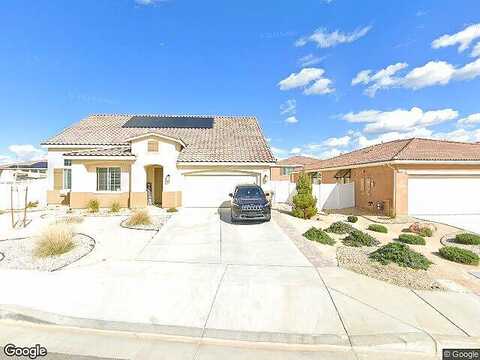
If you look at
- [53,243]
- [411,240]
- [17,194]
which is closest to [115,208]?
[53,243]

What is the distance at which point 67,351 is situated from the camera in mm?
4418

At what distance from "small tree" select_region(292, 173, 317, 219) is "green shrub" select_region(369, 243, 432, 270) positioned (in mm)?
6576

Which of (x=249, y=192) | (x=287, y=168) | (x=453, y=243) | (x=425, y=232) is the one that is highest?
(x=287, y=168)

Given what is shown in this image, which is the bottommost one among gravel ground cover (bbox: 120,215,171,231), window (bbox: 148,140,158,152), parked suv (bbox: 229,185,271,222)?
gravel ground cover (bbox: 120,215,171,231)

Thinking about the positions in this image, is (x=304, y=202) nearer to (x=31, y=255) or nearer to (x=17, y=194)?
(x=31, y=255)

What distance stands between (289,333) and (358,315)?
157 cm

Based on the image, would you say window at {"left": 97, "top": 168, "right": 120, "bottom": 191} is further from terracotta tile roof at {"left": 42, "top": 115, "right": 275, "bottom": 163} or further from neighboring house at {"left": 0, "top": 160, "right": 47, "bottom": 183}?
neighboring house at {"left": 0, "top": 160, "right": 47, "bottom": 183}

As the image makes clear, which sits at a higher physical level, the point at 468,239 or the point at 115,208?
the point at 115,208

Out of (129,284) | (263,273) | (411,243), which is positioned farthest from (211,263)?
(411,243)

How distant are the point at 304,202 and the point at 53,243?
1185cm

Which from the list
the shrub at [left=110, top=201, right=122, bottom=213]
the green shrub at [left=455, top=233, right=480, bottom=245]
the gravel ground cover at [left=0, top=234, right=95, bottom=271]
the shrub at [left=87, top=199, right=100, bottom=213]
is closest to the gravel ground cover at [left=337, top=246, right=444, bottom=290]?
the green shrub at [left=455, top=233, right=480, bottom=245]

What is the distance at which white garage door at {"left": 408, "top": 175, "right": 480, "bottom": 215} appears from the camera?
16.4 meters

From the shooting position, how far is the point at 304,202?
49.8ft

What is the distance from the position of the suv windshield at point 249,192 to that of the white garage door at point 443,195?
9681 mm
